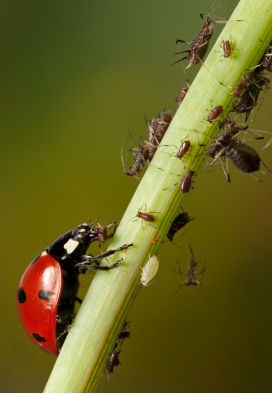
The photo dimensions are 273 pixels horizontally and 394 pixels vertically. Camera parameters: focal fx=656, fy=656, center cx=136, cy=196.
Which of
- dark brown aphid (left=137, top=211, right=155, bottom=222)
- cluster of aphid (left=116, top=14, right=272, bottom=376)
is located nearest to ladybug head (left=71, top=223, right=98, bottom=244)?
cluster of aphid (left=116, top=14, right=272, bottom=376)

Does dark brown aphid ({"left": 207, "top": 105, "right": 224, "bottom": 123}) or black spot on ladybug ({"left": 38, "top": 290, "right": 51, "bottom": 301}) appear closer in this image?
dark brown aphid ({"left": 207, "top": 105, "right": 224, "bottom": 123})

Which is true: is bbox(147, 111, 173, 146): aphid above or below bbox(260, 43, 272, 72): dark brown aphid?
below

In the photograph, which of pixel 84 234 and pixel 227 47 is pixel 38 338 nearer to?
pixel 84 234

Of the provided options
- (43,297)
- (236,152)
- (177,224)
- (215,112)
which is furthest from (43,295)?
(215,112)

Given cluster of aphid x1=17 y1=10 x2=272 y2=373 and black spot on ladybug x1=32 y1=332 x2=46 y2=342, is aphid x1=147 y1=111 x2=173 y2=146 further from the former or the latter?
black spot on ladybug x1=32 y1=332 x2=46 y2=342

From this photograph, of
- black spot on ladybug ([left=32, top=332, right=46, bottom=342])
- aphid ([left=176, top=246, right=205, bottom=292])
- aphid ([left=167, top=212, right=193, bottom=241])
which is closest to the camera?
aphid ([left=167, top=212, right=193, bottom=241])

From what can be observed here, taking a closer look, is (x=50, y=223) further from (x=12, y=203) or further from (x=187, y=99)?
(x=187, y=99)
